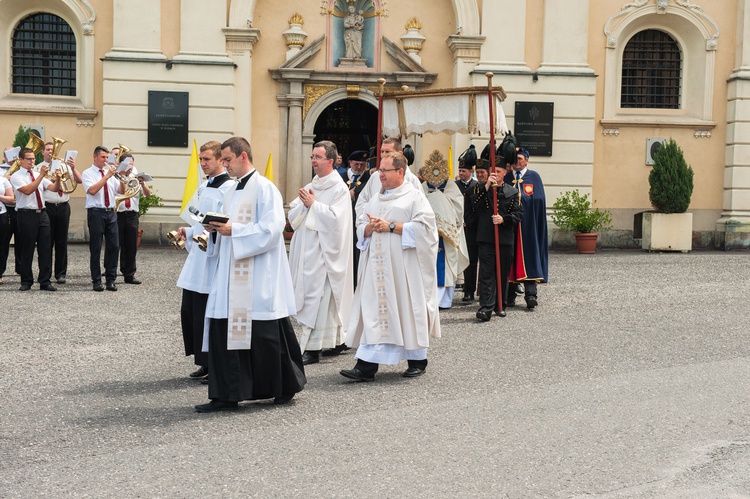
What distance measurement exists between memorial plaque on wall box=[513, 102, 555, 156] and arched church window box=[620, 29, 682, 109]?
7.94ft

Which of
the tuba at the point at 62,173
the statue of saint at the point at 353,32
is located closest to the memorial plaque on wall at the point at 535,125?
the statue of saint at the point at 353,32

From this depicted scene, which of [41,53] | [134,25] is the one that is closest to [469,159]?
[134,25]

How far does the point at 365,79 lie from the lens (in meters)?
21.1

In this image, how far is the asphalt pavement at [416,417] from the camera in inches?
203

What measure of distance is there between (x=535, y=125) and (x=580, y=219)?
7.34 ft

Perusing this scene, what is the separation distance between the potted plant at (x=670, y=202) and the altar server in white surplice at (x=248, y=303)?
1508 centimetres

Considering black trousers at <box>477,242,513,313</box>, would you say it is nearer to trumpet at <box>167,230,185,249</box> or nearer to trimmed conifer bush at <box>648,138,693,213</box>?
trumpet at <box>167,230,185,249</box>

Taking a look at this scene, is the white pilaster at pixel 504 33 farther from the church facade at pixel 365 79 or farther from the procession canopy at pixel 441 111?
the procession canopy at pixel 441 111

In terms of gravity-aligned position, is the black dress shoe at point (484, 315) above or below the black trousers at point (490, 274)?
below

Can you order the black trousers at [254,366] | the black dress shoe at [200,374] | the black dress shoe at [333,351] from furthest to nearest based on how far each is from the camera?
the black dress shoe at [333,351]
the black dress shoe at [200,374]
the black trousers at [254,366]

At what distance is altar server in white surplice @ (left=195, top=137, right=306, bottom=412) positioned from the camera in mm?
6762

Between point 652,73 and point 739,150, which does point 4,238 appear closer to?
point 652,73

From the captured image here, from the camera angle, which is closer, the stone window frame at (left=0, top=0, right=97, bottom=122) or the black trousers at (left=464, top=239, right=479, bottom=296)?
the black trousers at (left=464, top=239, right=479, bottom=296)

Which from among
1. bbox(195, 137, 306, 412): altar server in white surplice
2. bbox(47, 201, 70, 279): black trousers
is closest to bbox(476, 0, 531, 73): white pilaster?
bbox(47, 201, 70, 279): black trousers
